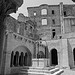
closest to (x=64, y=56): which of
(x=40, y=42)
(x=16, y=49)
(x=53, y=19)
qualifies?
(x=40, y=42)

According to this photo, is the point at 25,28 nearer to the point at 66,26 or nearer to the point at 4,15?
the point at 66,26

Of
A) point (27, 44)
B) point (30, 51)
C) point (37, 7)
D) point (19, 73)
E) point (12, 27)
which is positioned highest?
point (37, 7)

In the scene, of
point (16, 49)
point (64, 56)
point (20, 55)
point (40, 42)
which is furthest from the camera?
point (40, 42)

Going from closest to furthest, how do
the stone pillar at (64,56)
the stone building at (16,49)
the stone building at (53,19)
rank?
the stone building at (16,49)
the stone pillar at (64,56)
the stone building at (53,19)

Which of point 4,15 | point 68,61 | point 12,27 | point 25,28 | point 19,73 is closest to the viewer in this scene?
point 4,15

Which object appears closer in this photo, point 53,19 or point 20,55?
point 20,55

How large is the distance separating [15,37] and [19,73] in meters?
4.91

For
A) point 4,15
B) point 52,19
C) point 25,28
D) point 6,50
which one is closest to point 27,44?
point 6,50

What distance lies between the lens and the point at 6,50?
1181cm

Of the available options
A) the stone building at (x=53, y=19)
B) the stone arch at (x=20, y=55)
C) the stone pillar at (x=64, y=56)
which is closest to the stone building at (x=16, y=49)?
the stone arch at (x=20, y=55)

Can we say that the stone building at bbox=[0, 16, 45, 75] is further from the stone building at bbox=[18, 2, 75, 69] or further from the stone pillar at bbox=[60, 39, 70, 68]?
the stone building at bbox=[18, 2, 75, 69]

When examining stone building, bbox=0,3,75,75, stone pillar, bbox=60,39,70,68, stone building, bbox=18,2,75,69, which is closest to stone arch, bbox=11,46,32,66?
stone building, bbox=0,3,75,75

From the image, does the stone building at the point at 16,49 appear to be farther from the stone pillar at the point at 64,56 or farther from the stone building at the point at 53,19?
the stone building at the point at 53,19

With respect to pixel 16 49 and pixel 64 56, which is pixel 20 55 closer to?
pixel 16 49
